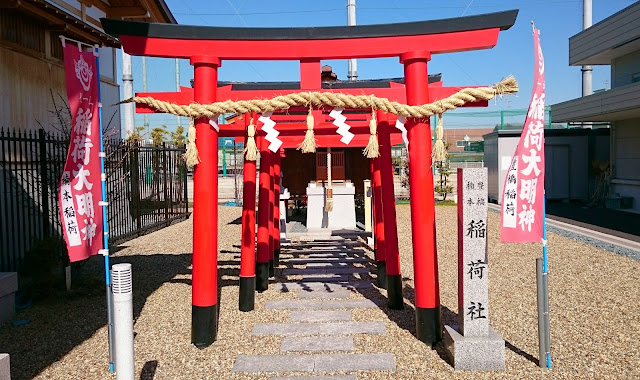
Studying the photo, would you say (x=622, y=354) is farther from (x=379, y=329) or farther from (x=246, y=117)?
(x=246, y=117)

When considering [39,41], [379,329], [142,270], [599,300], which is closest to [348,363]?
[379,329]

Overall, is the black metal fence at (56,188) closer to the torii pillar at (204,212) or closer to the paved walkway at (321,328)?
the torii pillar at (204,212)

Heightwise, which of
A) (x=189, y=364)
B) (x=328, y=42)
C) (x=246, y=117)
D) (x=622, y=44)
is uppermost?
(x=622, y=44)

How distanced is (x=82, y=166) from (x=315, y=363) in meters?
2.95

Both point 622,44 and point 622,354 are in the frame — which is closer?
point 622,354

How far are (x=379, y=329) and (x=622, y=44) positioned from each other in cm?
1459

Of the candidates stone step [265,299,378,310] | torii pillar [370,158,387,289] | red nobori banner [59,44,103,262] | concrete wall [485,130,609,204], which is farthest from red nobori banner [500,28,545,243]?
concrete wall [485,130,609,204]

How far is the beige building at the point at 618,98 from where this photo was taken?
1436 cm

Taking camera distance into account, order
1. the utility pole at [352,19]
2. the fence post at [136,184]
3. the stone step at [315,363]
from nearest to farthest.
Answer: the stone step at [315,363]
the fence post at [136,184]
the utility pole at [352,19]

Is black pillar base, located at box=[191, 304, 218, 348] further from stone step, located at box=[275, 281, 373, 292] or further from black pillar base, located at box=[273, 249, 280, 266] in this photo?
black pillar base, located at box=[273, 249, 280, 266]

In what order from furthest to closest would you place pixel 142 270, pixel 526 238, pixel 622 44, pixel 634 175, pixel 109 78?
1. pixel 634 175
2. pixel 622 44
3. pixel 109 78
4. pixel 142 270
5. pixel 526 238

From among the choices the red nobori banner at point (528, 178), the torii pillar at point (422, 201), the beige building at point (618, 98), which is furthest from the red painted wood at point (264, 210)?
the beige building at point (618, 98)

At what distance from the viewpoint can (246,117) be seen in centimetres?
659

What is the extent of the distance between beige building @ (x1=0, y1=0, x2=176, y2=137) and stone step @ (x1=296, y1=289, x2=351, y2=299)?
521 centimetres
